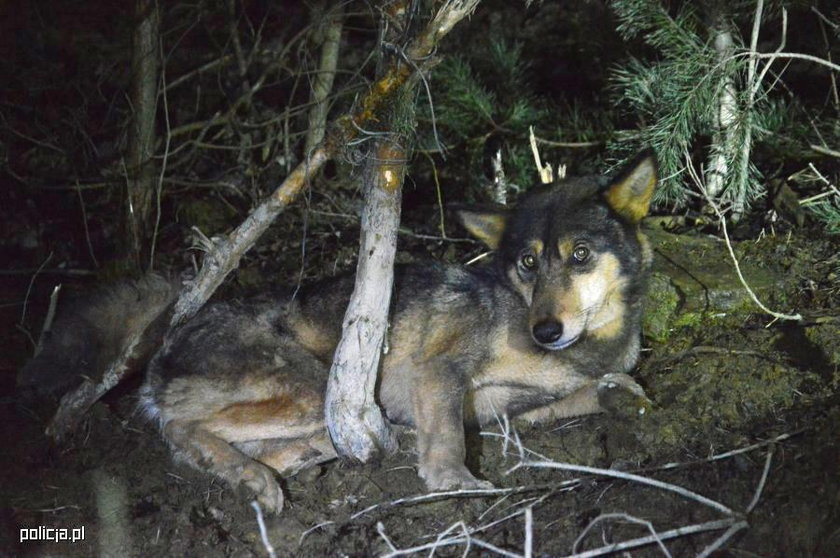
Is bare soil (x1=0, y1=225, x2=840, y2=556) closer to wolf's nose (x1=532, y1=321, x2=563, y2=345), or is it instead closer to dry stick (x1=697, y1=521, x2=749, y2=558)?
dry stick (x1=697, y1=521, x2=749, y2=558)

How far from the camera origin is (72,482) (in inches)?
192

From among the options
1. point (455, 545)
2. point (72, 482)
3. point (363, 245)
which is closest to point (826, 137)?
point (363, 245)

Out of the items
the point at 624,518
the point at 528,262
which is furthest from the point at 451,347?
the point at 624,518

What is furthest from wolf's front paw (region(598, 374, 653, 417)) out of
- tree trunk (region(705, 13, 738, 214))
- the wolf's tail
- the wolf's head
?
the wolf's tail

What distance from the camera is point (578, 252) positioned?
482cm

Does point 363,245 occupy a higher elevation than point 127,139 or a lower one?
lower

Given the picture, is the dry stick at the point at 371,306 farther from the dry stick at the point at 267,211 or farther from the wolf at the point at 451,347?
the wolf at the point at 451,347

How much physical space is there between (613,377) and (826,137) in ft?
9.35

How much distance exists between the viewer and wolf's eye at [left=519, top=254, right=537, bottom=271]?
4965mm

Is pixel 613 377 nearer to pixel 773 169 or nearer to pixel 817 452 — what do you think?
pixel 817 452

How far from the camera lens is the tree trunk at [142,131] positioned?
248 inches

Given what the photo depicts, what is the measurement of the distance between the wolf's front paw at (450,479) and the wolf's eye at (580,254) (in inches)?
51.7

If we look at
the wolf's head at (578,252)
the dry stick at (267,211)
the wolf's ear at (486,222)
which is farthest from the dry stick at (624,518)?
the dry stick at (267,211)

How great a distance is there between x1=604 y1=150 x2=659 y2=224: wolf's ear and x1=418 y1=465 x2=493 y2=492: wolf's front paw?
5.72 ft
